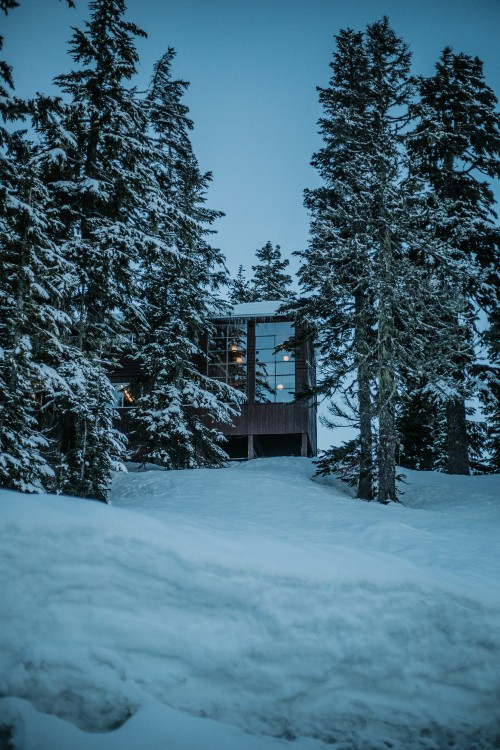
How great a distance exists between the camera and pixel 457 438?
15281mm

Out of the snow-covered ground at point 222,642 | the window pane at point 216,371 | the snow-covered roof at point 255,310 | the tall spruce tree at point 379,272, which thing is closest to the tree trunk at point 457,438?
the tall spruce tree at point 379,272

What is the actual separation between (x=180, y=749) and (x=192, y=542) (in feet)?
4.96

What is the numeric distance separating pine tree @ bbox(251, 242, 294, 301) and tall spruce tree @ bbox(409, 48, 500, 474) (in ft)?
76.1

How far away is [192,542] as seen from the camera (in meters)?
4.21

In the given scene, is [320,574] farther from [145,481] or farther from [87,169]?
[87,169]

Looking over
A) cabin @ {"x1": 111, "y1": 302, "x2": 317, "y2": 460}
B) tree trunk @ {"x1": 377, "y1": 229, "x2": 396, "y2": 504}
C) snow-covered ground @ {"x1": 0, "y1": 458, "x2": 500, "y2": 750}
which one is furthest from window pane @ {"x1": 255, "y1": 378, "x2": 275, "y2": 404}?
snow-covered ground @ {"x1": 0, "y1": 458, "x2": 500, "y2": 750}

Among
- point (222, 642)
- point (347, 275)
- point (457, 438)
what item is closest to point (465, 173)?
point (347, 275)

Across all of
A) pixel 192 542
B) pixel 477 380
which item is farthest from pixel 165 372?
pixel 192 542

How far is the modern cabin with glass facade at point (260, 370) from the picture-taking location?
2152 cm

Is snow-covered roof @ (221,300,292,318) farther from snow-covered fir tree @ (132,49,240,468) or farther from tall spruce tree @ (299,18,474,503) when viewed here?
tall spruce tree @ (299,18,474,503)

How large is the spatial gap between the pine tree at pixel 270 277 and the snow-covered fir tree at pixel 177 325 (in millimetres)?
20411

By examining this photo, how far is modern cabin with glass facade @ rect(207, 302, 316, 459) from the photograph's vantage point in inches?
847

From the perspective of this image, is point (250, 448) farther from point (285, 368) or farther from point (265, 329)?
point (265, 329)

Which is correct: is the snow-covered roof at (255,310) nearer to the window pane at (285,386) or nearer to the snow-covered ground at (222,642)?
the window pane at (285,386)
